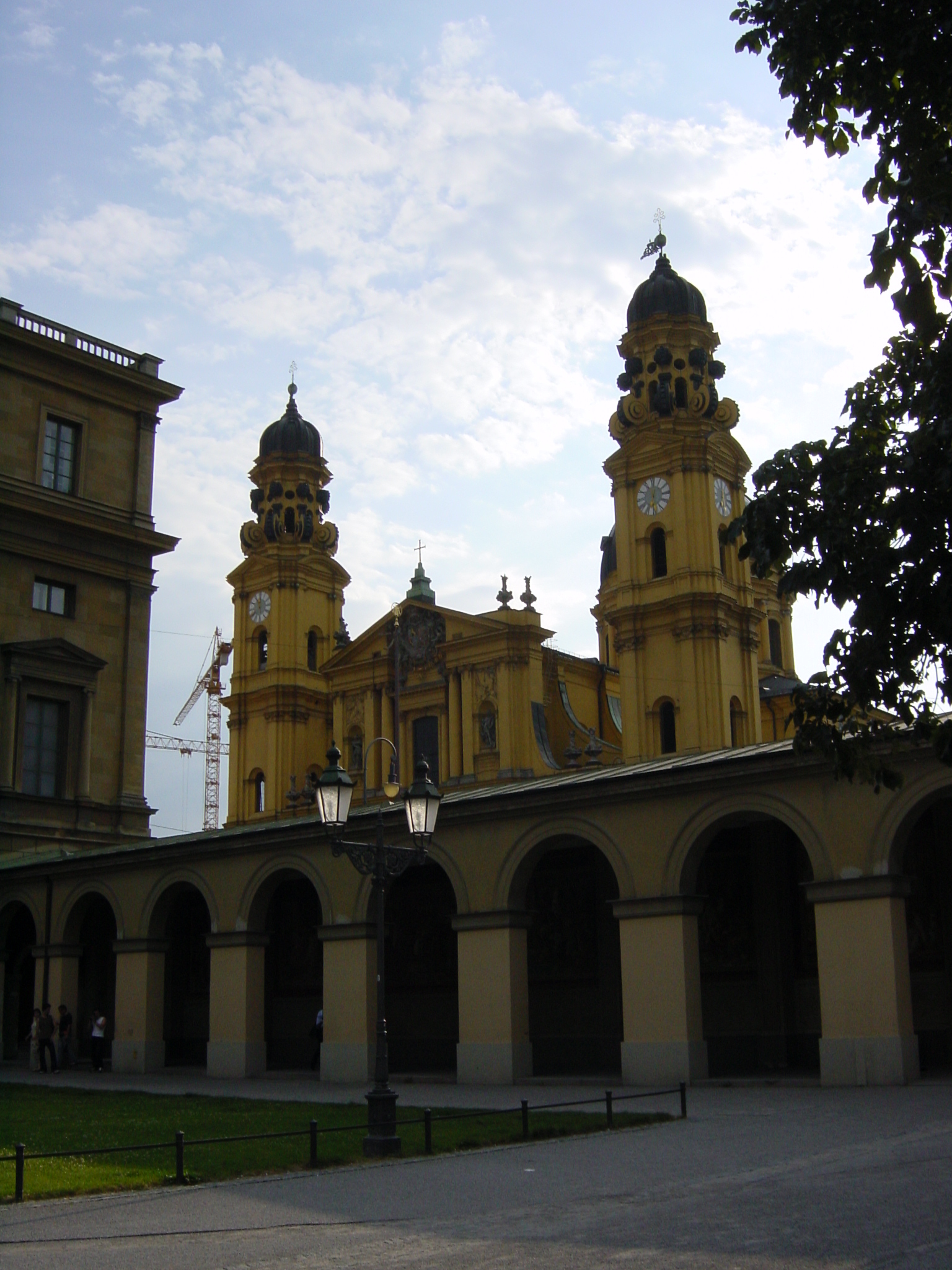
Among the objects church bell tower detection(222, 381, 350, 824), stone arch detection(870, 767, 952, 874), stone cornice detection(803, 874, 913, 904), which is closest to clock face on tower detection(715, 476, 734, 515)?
church bell tower detection(222, 381, 350, 824)

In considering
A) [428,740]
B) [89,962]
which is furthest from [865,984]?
[428,740]

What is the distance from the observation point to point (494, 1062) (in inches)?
976

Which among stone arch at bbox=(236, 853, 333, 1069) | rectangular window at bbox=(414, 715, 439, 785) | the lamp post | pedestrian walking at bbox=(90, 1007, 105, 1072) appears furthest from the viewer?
rectangular window at bbox=(414, 715, 439, 785)

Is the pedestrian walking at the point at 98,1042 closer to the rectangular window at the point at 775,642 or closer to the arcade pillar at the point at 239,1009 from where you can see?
the arcade pillar at the point at 239,1009

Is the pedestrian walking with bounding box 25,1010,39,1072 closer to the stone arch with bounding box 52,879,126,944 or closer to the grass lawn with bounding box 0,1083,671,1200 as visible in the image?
the stone arch with bounding box 52,879,126,944

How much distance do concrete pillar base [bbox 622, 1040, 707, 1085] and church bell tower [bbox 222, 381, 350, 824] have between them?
48.7 metres

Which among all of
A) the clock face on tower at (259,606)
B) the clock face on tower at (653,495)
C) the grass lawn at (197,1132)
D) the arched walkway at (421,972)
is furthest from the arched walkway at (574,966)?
the clock face on tower at (259,606)

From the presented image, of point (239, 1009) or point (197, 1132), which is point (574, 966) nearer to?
point (239, 1009)

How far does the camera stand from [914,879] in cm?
2091

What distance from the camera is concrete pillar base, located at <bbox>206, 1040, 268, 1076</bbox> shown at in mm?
29016

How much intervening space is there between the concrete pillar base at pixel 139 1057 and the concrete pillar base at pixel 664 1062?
13.1m

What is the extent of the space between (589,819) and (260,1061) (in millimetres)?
10143

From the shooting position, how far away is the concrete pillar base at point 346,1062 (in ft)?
87.5

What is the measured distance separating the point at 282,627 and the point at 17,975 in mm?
36649
